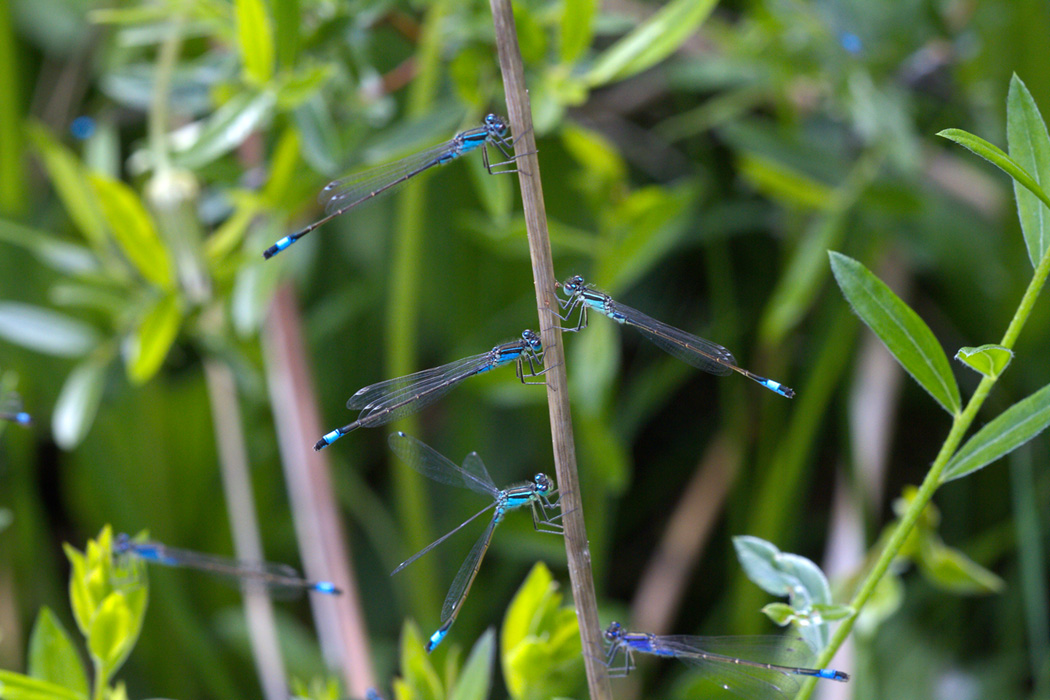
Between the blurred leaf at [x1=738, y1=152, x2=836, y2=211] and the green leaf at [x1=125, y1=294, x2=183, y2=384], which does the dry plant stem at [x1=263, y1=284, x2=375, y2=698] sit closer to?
the green leaf at [x1=125, y1=294, x2=183, y2=384]

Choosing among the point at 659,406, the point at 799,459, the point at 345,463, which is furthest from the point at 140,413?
the point at 799,459

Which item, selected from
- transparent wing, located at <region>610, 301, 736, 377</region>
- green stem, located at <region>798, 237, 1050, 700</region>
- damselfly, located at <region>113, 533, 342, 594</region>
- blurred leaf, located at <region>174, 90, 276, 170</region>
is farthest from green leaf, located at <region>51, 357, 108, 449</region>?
green stem, located at <region>798, 237, 1050, 700</region>

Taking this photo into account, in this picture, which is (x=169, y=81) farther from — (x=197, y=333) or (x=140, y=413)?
(x=140, y=413)

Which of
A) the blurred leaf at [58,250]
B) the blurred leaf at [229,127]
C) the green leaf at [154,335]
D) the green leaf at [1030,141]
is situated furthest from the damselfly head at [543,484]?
the blurred leaf at [58,250]

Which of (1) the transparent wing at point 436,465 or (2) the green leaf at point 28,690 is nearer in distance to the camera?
(2) the green leaf at point 28,690

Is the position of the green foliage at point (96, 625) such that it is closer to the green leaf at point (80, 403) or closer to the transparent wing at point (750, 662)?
the transparent wing at point (750, 662)

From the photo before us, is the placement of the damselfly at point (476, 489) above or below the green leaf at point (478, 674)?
above
